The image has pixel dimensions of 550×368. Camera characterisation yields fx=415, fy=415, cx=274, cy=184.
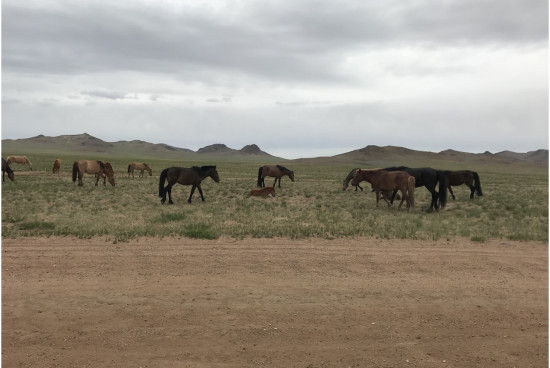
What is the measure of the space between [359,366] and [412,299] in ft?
7.00

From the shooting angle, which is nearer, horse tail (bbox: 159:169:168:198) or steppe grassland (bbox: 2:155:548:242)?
steppe grassland (bbox: 2:155:548:242)

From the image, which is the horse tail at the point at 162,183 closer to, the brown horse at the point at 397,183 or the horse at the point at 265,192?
the horse at the point at 265,192

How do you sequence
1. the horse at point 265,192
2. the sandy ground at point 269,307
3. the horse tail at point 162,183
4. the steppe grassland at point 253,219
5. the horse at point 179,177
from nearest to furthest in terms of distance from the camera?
the sandy ground at point 269,307
the steppe grassland at point 253,219
the horse tail at point 162,183
the horse at point 179,177
the horse at point 265,192

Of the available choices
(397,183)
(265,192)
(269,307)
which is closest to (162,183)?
(265,192)

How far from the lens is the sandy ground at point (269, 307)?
14.5 feet

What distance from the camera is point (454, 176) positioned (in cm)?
2108

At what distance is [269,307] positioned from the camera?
566 centimetres

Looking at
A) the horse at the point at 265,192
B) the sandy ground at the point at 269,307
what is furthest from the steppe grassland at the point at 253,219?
the sandy ground at the point at 269,307

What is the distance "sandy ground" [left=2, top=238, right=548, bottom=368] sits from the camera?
4418 mm

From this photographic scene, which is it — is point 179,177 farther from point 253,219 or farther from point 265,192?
point 253,219

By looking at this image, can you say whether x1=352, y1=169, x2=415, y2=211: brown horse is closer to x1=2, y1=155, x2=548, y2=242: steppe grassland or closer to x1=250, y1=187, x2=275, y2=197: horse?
x1=2, y1=155, x2=548, y2=242: steppe grassland

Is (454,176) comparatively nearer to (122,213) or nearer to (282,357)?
(122,213)

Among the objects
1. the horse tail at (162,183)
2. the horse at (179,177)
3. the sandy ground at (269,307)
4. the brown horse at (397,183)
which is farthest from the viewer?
the horse at (179,177)

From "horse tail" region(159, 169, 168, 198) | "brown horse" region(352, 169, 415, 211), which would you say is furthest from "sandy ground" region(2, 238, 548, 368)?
"horse tail" region(159, 169, 168, 198)
